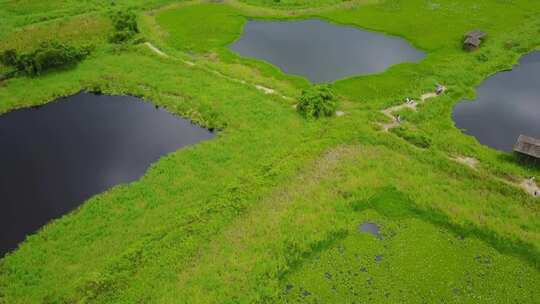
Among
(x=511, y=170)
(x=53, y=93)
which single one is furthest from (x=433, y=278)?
(x=53, y=93)

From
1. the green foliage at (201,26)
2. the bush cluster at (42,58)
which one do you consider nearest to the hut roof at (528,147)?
the green foliage at (201,26)

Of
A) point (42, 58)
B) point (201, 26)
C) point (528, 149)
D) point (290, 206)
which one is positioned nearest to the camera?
point (290, 206)

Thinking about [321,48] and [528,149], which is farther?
[321,48]

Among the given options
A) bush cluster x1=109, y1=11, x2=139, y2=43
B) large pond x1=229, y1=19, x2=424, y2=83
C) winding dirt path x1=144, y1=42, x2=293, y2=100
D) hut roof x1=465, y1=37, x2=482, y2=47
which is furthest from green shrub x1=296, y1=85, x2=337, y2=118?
bush cluster x1=109, y1=11, x2=139, y2=43

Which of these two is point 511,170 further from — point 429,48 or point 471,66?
point 429,48

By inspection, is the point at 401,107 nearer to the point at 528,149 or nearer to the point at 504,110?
the point at 504,110

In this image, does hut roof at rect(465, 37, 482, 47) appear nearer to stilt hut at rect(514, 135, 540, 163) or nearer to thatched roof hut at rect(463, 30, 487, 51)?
thatched roof hut at rect(463, 30, 487, 51)

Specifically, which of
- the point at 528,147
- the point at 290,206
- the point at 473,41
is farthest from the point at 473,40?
the point at 290,206
